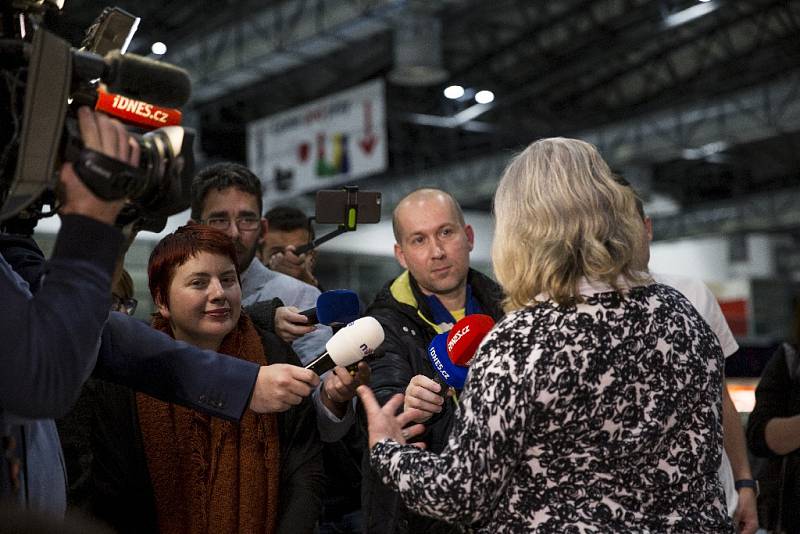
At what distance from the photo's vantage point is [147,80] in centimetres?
137

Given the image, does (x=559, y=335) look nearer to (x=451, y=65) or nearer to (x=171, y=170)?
(x=171, y=170)

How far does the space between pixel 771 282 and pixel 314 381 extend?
69.9ft

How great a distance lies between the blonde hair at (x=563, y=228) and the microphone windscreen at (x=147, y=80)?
67 cm

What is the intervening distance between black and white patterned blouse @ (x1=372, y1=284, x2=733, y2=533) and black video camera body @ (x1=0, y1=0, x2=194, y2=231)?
64 centimetres

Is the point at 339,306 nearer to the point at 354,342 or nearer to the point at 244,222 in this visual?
the point at 354,342

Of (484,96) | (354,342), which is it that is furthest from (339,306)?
(484,96)

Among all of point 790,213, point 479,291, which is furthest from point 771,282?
point 479,291

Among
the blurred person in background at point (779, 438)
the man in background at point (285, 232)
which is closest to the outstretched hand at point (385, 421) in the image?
the blurred person in background at point (779, 438)

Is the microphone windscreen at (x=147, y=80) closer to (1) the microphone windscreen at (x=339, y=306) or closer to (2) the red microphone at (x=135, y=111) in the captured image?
(2) the red microphone at (x=135, y=111)

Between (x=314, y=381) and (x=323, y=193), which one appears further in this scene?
(x=323, y=193)

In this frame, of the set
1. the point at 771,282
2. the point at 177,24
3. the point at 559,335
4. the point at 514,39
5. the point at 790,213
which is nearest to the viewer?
the point at 559,335

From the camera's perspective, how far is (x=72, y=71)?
1287 mm

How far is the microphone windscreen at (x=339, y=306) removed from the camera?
2.13m

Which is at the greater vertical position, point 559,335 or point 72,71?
point 72,71
